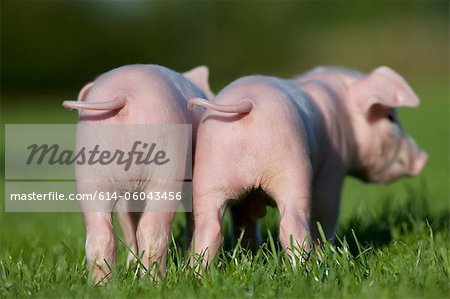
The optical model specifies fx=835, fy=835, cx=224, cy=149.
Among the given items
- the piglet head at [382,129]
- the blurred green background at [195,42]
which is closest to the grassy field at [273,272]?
the piglet head at [382,129]

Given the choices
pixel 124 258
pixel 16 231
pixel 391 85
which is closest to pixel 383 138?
pixel 391 85

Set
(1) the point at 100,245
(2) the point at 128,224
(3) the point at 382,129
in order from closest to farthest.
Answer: (1) the point at 100,245, (2) the point at 128,224, (3) the point at 382,129

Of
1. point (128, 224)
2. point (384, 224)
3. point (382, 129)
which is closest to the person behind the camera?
point (128, 224)

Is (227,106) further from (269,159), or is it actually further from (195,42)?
(195,42)

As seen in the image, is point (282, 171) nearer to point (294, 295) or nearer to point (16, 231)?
point (294, 295)

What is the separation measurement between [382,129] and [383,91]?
1.11ft

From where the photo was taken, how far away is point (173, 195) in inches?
148

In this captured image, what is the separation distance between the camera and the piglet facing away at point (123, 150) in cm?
369

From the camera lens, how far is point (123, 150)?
378cm

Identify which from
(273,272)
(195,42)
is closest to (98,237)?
(273,272)

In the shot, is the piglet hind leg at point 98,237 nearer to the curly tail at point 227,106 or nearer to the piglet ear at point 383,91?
the curly tail at point 227,106

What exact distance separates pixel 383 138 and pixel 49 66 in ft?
96.1

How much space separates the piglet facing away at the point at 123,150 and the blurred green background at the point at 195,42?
78.7 ft

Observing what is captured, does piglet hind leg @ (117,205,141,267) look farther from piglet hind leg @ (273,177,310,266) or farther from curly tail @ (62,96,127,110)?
piglet hind leg @ (273,177,310,266)
